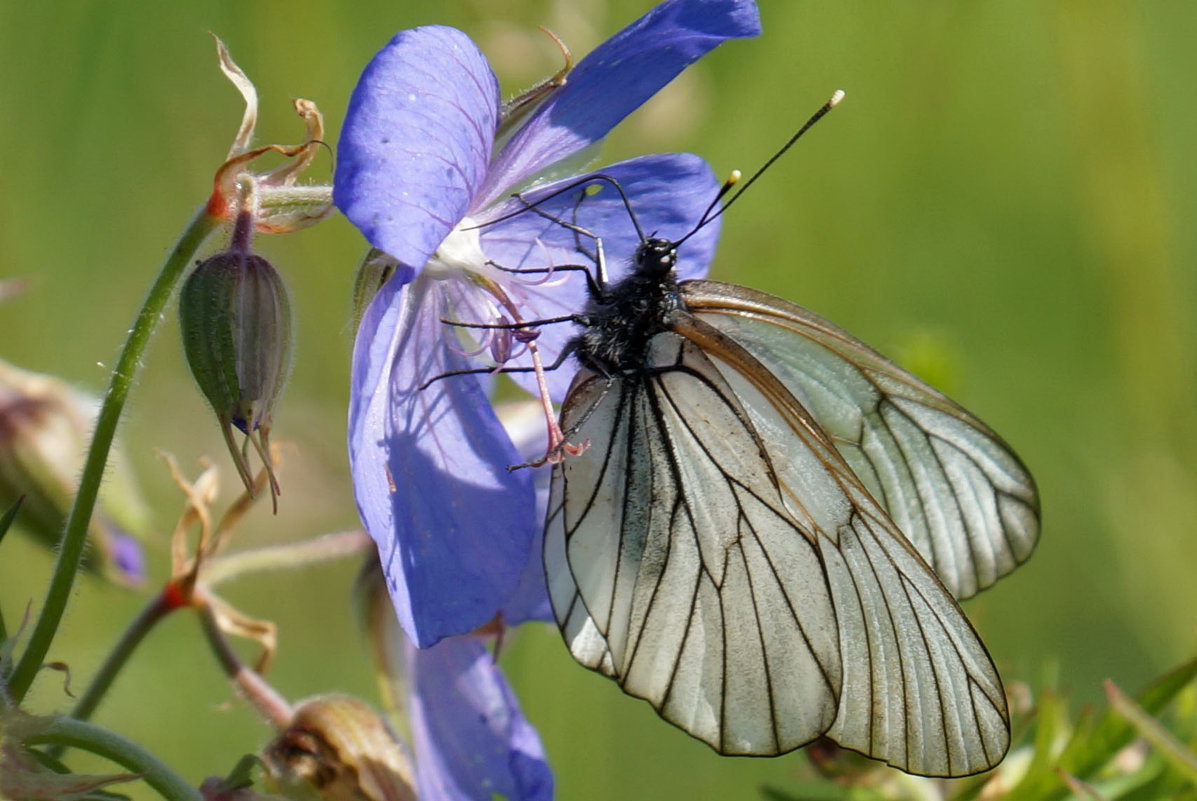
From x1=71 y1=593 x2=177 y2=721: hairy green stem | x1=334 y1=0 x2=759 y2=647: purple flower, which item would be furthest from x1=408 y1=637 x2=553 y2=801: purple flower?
x1=71 y1=593 x2=177 y2=721: hairy green stem

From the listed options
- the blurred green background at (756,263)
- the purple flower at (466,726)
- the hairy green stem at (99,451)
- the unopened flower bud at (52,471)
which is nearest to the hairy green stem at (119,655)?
the hairy green stem at (99,451)

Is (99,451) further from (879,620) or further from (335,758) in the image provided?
(879,620)

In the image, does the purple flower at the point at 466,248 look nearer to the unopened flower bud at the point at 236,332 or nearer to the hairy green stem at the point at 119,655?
the unopened flower bud at the point at 236,332

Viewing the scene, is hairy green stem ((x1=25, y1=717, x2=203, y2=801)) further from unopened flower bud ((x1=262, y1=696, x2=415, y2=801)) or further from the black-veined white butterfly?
the black-veined white butterfly

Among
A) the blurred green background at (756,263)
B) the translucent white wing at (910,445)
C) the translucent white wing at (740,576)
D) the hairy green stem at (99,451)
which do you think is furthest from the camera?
the blurred green background at (756,263)

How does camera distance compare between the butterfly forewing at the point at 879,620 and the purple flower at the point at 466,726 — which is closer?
the butterfly forewing at the point at 879,620

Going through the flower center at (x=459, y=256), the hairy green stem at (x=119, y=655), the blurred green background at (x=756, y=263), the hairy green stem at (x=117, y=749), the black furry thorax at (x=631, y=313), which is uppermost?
the blurred green background at (x=756, y=263)

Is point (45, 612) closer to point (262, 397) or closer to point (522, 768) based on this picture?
point (262, 397)
